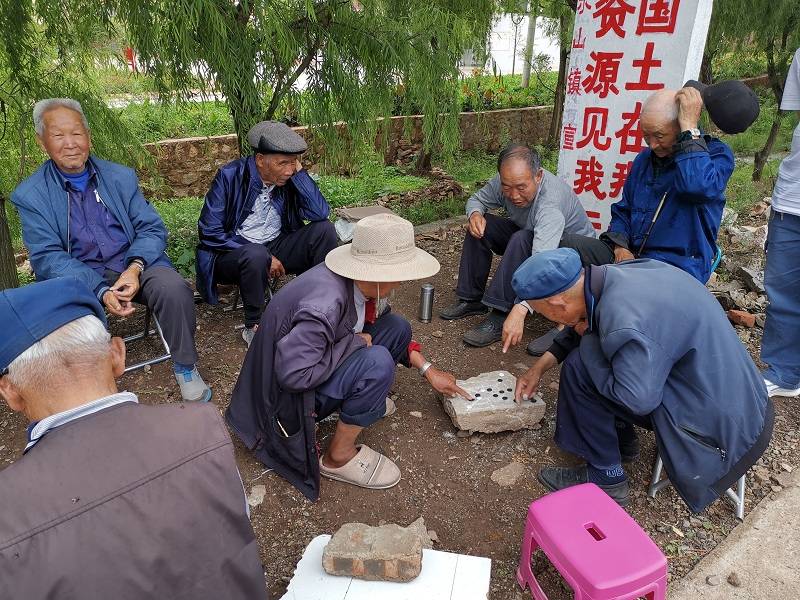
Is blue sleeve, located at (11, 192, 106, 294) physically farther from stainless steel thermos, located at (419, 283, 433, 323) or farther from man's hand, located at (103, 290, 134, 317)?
stainless steel thermos, located at (419, 283, 433, 323)

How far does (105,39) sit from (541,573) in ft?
14.9

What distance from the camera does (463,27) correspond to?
5.00 m

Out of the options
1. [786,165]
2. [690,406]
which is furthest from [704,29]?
[690,406]

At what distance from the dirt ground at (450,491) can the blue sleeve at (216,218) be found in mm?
802

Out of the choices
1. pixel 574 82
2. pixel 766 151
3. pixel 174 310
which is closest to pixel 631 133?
pixel 574 82

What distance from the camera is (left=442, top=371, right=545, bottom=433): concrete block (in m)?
3.05

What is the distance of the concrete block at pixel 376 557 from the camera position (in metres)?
1.84

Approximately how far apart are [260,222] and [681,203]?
2710 mm

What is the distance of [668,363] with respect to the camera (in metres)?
2.17

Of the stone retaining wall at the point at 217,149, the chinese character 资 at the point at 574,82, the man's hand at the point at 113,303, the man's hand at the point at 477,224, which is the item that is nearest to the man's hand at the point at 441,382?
the man's hand at the point at 477,224

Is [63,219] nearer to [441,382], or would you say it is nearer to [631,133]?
[441,382]

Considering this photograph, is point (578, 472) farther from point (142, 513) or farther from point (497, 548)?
point (142, 513)

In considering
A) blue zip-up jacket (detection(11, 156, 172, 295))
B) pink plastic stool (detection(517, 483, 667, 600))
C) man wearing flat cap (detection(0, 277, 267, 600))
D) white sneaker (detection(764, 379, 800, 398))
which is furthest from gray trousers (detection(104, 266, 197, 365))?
white sneaker (detection(764, 379, 800, 398))

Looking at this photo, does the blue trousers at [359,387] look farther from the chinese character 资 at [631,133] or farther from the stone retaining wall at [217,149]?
the stone retaining wall at [217,149]
